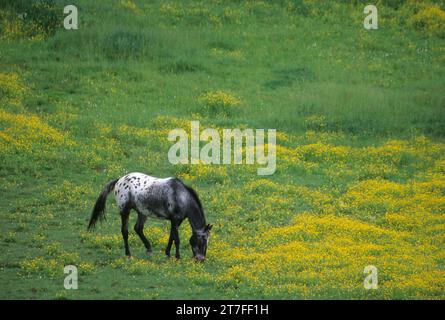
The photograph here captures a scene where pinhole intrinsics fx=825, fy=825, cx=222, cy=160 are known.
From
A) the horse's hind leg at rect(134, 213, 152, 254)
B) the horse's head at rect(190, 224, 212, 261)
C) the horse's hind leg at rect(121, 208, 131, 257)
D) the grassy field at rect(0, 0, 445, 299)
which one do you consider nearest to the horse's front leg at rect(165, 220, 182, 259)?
the grassy field at rect(0, 0, 445, 299)

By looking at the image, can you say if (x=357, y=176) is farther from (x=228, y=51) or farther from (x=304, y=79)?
(x=228, y=51)

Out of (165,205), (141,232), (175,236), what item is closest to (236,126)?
(141,232)

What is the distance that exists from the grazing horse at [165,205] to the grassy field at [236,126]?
0.69 m

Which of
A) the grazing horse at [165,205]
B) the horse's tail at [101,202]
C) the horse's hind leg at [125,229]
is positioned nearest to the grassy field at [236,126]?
the horse's hind leg at [125,229]

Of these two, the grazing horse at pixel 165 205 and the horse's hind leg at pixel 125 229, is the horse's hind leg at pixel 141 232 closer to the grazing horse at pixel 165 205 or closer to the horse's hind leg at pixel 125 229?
the grazing horse at pixel 165 205

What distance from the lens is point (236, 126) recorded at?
38.3 metres

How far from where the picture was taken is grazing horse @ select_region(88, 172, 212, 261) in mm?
24047

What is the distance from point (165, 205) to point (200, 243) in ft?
4.96

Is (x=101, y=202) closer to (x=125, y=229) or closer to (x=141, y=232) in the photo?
(x=125, y=229)

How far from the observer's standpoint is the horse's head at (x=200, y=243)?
2400cm
